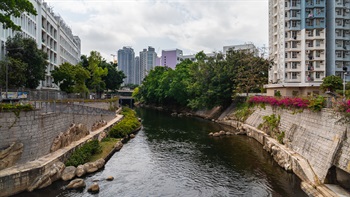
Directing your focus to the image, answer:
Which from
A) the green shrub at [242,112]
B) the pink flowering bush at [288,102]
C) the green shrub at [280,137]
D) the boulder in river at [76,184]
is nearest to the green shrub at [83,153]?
the boulder in river at [76,184]

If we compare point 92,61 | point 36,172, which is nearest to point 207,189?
point 36,172

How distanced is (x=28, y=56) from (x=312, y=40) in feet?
193

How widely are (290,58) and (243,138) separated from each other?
31.5 m

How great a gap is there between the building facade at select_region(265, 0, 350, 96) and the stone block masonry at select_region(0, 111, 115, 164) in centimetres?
4788

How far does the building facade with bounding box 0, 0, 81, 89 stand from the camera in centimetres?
4388

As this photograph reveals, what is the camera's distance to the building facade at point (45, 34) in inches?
1728

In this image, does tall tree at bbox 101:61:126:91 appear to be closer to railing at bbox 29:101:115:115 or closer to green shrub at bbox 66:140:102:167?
railing at bbox 29:101:115:115

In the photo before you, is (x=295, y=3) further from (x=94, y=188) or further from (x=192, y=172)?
(x=94, y=188)

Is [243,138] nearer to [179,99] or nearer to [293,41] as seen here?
[293,41]

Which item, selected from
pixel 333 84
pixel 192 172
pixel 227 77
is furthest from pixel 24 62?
pixel 333 84

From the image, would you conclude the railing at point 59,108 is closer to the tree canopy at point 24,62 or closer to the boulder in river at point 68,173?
the boulder in river at point 68,173

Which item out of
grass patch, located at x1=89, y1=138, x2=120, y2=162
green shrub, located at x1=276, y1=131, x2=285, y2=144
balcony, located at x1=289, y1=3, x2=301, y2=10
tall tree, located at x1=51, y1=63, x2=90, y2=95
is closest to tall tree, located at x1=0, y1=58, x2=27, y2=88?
grass patch, located at x1=89, y1=138, x2=120, y2=162

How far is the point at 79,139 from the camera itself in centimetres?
2977

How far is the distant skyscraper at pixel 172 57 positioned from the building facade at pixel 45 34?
3829 inches
